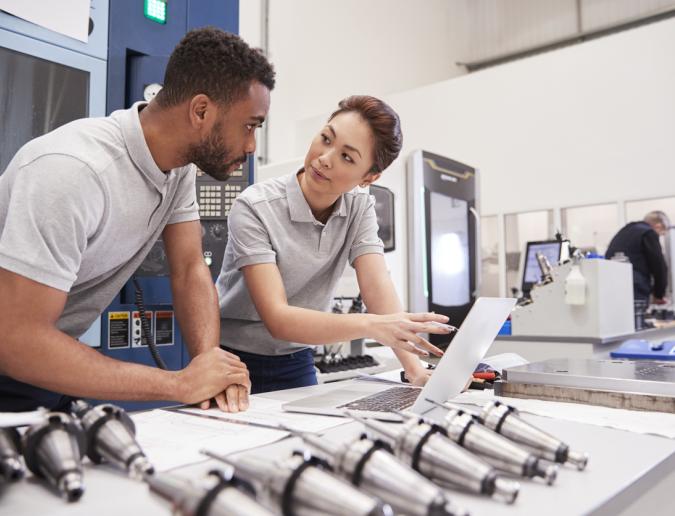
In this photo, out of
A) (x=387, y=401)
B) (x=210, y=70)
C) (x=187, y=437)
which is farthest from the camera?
(x=210, y=70)

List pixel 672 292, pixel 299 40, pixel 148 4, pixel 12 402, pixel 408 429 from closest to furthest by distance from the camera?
pixel 408 429
pixel 12 402
pixel 148 4
pixel 672 292
pixel 299 40

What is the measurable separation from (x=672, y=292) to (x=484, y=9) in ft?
14.9

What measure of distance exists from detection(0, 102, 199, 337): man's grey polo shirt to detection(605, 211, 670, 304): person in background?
11.5 feet

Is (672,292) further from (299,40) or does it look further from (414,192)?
(299,40)

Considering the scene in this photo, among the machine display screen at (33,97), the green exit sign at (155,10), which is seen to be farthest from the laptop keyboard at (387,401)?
the green exit sign at (155,10)

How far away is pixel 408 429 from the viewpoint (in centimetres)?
64

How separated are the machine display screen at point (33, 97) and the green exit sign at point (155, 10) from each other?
0.31 meters

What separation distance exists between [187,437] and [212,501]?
1.35 feet

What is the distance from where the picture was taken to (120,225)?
1210mm

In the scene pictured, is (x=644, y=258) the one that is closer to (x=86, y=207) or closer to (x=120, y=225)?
(x=120, y=225)

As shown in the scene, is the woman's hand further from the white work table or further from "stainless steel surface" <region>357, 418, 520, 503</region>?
"stainless steel surface" <region>357, 418, 520, 503</region>

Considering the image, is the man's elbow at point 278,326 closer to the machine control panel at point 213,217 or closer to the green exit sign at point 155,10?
the machine control panel at point 213,217

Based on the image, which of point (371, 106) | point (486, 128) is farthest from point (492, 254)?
point (371, 106)

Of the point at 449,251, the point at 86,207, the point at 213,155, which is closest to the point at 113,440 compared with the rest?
the point at 86,207
